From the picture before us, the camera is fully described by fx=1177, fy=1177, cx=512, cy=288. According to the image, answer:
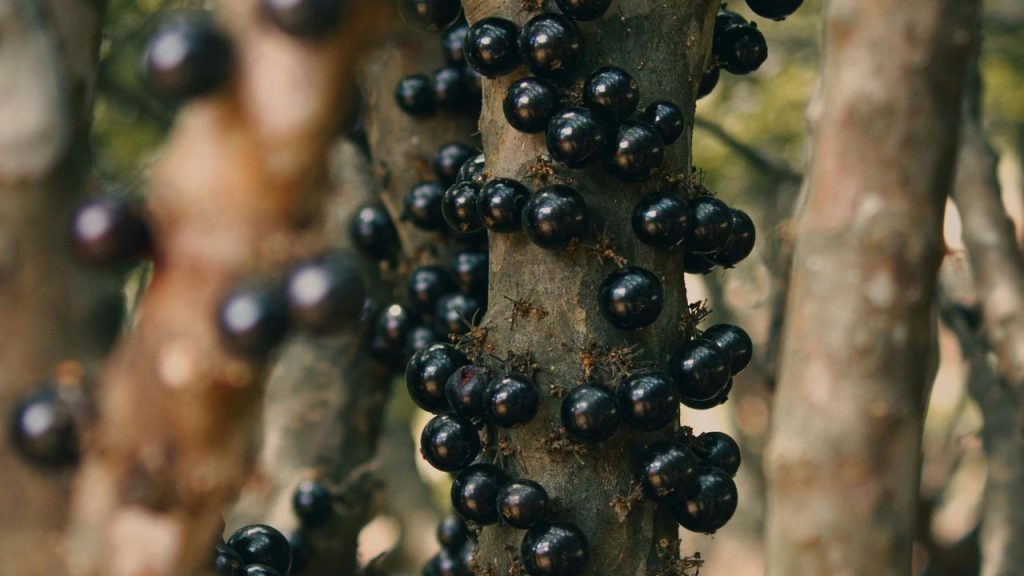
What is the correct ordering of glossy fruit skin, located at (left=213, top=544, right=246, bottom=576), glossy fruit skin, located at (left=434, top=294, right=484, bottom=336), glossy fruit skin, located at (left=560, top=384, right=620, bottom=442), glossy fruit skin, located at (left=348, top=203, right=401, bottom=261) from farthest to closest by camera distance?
glossy fruit skin, located at (left=348, top=203, right=401, bottom=261) → glossy fruit skin, located at (left=434, top=294, right=484, bottom=336) → glossy fruit skin, located at (left=560, top=384, right=620, bottom=442) → glossy fruit skin, located at (left=213, top=544, right=246, bottom=576)

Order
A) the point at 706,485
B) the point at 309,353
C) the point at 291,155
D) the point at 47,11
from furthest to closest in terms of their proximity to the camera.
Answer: the point at 309,353 → the point at 706,485 → the point at 47,11 → the point at 291,155

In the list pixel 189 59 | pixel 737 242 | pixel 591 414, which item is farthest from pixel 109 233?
pixel 737 242

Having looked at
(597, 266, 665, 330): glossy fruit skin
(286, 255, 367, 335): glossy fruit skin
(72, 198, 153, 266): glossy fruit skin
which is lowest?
(597, 266, 665, 330): glossy fruit skin

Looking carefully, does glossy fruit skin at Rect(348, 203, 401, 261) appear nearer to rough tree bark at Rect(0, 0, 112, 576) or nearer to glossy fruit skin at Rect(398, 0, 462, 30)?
glossy fruit skin at Rect(398, 0, 462, 30)

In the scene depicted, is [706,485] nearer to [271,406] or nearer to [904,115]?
[904,115]

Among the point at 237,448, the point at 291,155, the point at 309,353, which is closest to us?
the point at 291,155

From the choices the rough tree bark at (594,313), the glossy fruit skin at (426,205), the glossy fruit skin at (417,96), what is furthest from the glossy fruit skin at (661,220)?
the glossy fruit skin at (417,96)

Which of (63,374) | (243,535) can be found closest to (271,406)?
(243,535)

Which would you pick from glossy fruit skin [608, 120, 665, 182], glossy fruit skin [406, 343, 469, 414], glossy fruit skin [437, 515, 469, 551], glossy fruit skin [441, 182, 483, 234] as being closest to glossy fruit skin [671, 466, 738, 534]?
glossy fruit skin [406, 343, 469, 414]
